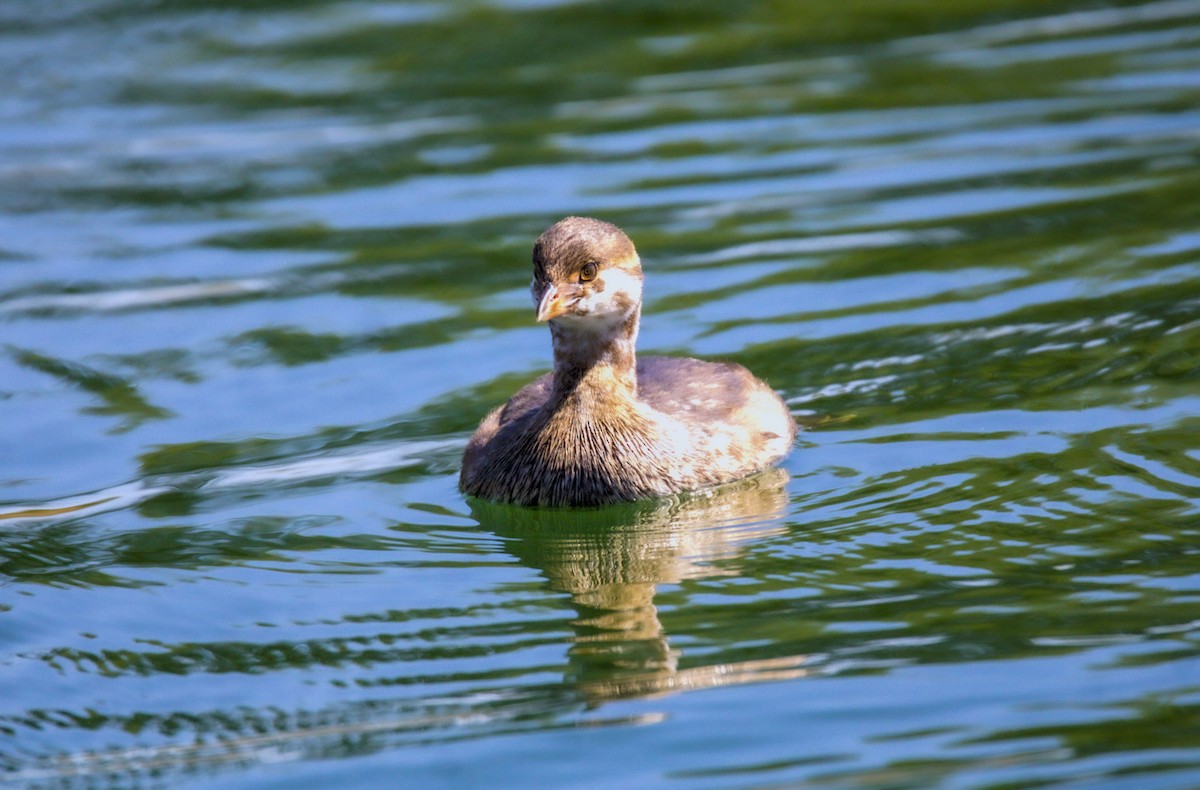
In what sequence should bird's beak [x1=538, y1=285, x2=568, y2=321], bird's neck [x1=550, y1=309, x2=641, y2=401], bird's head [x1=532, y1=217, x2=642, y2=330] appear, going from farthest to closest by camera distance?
1. bird's neck [x1=550, y1=309, x2=641, y2=401]
2. bird's head [x1=532, y1=217, x2=642, y2=330]
3. bird's beak [x1=538, y1=285, x2=568, y2=321]

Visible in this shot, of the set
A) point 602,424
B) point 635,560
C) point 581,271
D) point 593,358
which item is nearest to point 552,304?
point 581,271

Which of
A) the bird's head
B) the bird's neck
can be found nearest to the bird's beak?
the bird's head

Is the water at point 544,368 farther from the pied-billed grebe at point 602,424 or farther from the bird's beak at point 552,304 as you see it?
the bird's beak at point 552,304

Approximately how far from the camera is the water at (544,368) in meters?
6.11

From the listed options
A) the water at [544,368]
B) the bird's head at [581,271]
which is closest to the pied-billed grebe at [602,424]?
the bird's head at [581,271]

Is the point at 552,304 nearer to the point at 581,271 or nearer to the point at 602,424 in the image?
the point at 581,271

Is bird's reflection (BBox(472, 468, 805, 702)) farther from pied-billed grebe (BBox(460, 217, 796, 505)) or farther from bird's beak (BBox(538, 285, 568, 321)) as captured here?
bird's beak (BBox(538, 285, 568, 321))

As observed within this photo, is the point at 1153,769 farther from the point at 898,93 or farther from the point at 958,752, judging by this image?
the point at 898,93

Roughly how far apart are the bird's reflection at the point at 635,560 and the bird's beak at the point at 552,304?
1009 mm

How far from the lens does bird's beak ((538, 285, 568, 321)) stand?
7977 millimetres

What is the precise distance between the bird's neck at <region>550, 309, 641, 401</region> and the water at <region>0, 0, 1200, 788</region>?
67 cm

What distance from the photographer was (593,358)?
866 centimetres

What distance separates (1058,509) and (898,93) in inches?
336

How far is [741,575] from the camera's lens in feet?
24.0
